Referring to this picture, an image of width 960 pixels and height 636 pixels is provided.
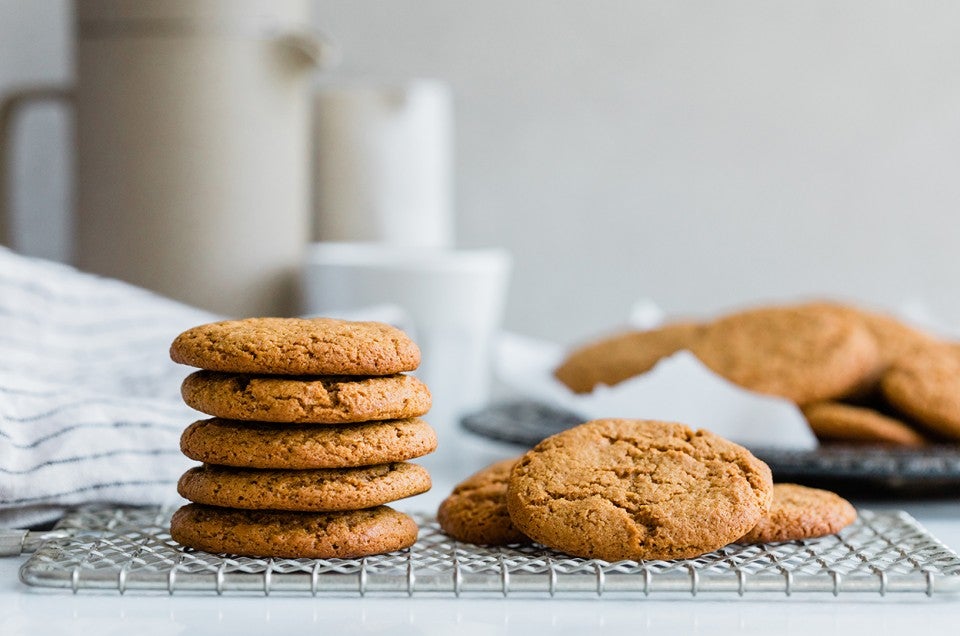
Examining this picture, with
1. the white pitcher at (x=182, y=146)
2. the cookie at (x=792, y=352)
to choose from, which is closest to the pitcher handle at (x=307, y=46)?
the white pitcher at (x=182, y=146)

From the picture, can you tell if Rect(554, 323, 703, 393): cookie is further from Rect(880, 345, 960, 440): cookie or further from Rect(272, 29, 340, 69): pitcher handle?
Rect(272, 29, 340, 69): pitcher handle

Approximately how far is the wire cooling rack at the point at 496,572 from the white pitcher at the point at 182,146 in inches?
21.8

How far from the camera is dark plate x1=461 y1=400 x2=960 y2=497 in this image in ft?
2.37

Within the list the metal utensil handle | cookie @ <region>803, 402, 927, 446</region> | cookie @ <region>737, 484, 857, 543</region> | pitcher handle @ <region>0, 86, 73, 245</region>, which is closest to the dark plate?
cookie @ <region>803, 402, 927, 446</region>

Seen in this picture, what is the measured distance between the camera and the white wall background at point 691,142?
1.54 m

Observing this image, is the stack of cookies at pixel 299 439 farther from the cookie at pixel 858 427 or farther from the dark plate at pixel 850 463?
the cookie at pixel 858 427

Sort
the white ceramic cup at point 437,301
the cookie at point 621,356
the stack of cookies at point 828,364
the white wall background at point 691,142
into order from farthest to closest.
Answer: the white wall background at point 691,142 < the white ceramic cup at point 437,301 < the cookie at point 621,356 < the stack of cookies at point 828,364

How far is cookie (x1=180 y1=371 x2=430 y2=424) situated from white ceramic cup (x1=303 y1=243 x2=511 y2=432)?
0.50m

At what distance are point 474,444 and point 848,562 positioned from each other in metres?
0.56

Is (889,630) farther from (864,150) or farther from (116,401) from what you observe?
(864,150)

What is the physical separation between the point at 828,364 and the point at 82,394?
0.55 meters

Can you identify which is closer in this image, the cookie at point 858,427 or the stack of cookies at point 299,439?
the stack of cookies at point 299,439

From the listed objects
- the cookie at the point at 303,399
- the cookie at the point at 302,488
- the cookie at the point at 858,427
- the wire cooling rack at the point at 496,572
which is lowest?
the wire cooling rack at the point at 496,572

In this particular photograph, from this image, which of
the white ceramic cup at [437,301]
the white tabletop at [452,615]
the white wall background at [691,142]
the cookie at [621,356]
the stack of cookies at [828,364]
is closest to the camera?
the white tabletop at [452,615]
